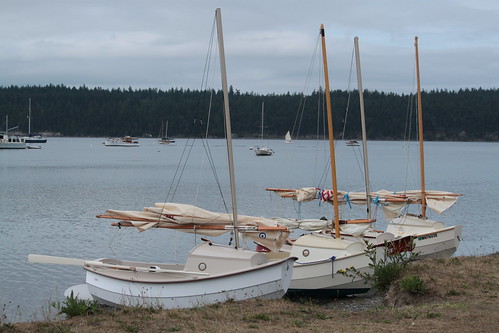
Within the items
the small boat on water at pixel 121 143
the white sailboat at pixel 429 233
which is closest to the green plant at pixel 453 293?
the white sailboat at pixel 429 233

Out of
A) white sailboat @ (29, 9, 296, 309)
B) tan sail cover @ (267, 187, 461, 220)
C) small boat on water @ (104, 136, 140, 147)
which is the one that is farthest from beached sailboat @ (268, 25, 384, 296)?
small boat on water @ (104, 136, 140, 147)

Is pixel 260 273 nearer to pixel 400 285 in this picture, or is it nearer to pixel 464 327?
pixel 400 285

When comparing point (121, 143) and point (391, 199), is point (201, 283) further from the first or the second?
point (121, 143)

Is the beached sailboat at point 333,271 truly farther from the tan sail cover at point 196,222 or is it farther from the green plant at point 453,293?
the green plant at point 453,293

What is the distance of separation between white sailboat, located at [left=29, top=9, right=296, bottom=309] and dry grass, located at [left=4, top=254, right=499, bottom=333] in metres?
0.98

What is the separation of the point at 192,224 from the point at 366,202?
9.97m

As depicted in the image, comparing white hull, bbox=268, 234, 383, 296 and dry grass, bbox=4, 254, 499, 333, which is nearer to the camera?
dry grass, bbox=4, 254, 499, 333

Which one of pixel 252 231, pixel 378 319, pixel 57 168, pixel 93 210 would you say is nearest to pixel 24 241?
pixel 93 210

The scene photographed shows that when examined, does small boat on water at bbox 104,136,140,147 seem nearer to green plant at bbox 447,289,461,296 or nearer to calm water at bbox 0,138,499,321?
calm water at bbox 0,138,499,321

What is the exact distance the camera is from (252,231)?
1942 centimetres

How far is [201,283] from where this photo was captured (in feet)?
54.8

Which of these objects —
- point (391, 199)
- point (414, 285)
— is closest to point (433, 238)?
point (391, 199)

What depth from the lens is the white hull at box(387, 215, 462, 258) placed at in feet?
79.6

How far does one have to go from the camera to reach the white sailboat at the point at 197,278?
16.5 meters
